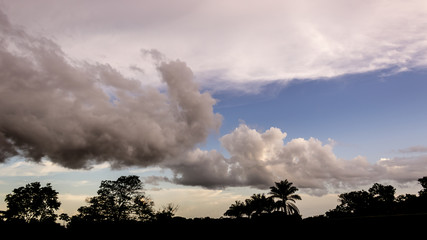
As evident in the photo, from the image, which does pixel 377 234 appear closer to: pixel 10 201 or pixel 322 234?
pixel 322 234

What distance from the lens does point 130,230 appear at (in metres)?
15.0

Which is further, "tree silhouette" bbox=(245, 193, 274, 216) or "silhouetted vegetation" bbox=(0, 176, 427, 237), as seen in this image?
"tree silhouette" bbox=(245, 193, 274, 216)

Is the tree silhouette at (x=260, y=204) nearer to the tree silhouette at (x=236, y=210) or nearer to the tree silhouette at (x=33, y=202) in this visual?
the tree silhouette at (x=236, y=210)

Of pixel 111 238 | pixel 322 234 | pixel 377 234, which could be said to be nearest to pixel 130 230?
pixel 111 238

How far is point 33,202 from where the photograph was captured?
1721 inches

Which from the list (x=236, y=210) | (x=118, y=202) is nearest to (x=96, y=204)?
(x=118, y=202)

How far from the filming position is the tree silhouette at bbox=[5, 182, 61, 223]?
4222 centimetres

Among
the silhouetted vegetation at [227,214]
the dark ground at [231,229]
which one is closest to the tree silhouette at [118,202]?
the silhouetted vegetation at [227,214]

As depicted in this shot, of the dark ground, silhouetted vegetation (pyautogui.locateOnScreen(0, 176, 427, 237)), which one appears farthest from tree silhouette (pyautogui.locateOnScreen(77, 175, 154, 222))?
the dark ground

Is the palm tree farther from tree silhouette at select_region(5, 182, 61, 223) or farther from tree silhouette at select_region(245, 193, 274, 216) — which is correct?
tree silhouette at select_region(5, 182, 61, 223)

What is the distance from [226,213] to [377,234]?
57.9 m

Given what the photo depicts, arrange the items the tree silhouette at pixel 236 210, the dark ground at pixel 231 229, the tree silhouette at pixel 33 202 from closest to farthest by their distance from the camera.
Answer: the dark ground at pixel 231 229 < the tree silhouette at pixel 33 202 < the tree silhouette at pixel 236 210

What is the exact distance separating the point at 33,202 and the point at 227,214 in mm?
42747

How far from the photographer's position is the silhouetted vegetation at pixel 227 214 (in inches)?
506
